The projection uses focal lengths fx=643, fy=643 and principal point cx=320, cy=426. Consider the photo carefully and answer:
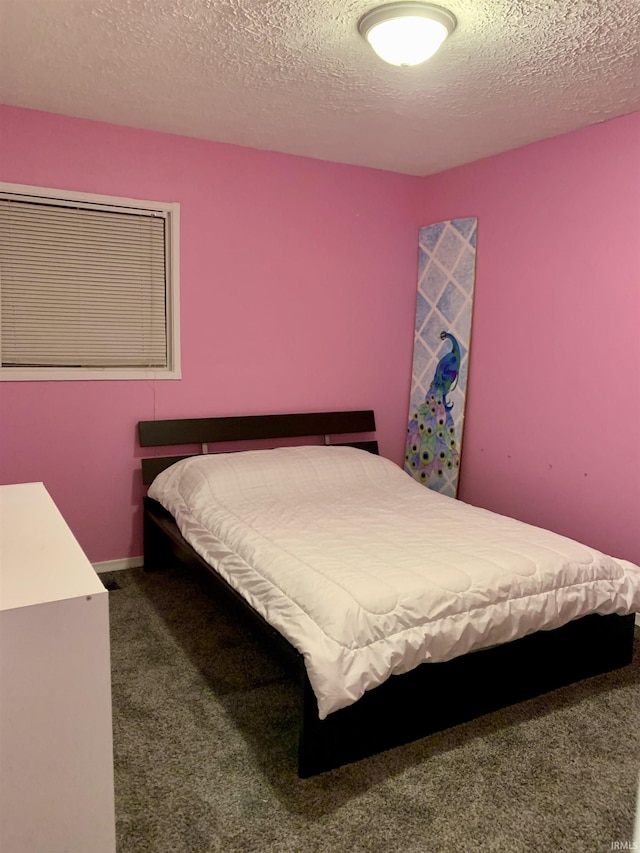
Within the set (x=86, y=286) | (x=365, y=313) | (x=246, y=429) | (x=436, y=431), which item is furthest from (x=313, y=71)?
(x=436, y=431)

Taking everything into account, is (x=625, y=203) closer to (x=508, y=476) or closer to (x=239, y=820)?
(x=508, y=476)

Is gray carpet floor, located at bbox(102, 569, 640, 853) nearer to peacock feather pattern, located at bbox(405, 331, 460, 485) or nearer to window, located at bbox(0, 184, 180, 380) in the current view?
window, located at bbox(0, 184, 180, 380)

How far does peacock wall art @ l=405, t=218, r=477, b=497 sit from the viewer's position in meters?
3.90

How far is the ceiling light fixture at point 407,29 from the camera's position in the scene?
2039mm

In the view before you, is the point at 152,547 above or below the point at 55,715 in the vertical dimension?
below

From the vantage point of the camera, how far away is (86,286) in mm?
3299

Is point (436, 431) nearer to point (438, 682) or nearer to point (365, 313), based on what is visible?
point (365, 313)

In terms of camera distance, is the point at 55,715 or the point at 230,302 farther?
the point at 230,302

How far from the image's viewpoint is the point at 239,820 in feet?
5.72

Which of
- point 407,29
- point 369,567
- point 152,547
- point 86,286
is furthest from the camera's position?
point 152,547

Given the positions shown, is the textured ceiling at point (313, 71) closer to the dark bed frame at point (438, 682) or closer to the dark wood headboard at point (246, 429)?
the dark wood headboard at point (246, 429)

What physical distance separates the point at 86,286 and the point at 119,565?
4.96 feet

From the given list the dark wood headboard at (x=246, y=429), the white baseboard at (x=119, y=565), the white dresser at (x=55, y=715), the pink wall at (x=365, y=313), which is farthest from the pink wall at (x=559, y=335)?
the white dresser at (x=55, y=715)

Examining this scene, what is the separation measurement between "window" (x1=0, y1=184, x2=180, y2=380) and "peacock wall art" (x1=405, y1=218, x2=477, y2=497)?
162 cm
